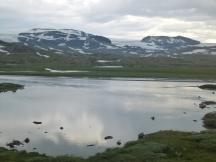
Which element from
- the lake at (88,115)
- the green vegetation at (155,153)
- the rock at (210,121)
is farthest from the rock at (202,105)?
the green vegetation at (155,153)

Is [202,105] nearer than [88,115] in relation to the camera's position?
No

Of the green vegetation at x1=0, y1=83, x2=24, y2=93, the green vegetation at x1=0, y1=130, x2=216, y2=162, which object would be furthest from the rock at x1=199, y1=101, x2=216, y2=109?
the green vegetation at x1=0, y1=83, x2=24, y2=93

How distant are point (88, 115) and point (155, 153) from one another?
3385cm

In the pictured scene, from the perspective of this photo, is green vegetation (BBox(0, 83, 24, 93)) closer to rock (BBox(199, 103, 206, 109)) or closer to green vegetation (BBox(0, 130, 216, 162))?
rock (BBox(199, 103, 206, 109))

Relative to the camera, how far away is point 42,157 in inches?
1497

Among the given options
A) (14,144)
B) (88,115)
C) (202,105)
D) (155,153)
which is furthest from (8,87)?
(155,153)

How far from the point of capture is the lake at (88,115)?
5069 centimetres

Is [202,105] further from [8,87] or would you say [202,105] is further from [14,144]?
[8,87]

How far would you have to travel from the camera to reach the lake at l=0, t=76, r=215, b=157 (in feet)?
166

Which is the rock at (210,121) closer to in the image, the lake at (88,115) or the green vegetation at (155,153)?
the lake at (88,115)

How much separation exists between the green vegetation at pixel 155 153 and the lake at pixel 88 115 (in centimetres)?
533

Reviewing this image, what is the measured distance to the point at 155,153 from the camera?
38094 mm

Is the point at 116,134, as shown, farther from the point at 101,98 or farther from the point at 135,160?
the point at 101,98

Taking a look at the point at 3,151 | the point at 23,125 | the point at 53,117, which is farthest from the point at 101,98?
the point at 3,151
